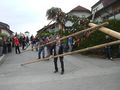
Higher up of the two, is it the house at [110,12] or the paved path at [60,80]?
the house at [110,12]

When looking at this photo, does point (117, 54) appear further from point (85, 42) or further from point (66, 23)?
point (66, 23)

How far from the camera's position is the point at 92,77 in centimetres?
1513

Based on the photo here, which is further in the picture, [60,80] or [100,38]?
[100,38]

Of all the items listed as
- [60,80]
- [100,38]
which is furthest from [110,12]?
[60,80]

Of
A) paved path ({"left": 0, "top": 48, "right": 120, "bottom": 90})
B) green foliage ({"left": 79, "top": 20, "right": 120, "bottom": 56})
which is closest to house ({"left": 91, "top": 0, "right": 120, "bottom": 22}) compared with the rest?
green foliage ({"left": 79, "top": 20, "right": 120, "bottom": 56})

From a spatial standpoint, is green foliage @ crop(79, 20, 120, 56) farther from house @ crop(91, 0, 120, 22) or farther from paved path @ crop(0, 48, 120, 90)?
paved path @ crop(0, 48, 120, 90)

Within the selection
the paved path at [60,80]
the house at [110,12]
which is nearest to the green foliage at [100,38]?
the house at [110,12]

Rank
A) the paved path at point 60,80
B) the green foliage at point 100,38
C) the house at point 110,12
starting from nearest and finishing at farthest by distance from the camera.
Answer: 1. the paved path at point 60,80
2. the green foliage at point 100,38
3. the house at point 110,12

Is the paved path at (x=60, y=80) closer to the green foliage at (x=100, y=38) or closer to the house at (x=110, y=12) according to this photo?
the green foliage at (x=100, y=38)

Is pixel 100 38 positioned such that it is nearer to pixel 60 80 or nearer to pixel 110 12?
pixel 60 80

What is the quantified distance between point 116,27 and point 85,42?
2.90m

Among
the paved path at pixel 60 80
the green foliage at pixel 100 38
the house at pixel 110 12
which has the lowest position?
the paved path at pixel 60 80

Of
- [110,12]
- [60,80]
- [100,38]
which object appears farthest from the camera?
[110,12]

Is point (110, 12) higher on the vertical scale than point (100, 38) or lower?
higher
